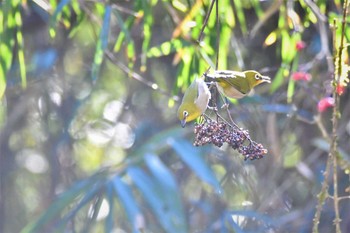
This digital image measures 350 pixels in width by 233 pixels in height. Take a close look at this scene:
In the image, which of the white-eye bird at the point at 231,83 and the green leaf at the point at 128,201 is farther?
the green leaf at the point at 128,201

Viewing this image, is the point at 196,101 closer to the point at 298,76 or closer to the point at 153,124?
the point at 298,76

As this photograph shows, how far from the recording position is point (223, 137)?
867 millimetres

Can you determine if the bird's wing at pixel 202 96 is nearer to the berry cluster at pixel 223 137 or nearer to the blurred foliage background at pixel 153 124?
the berry cluster at pixel 223 137

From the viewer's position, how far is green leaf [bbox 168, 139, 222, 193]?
169 centimetres

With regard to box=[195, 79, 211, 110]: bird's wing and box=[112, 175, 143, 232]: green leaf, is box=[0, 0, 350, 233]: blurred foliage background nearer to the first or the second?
box=[112, 175, 143, 232]: green leaf

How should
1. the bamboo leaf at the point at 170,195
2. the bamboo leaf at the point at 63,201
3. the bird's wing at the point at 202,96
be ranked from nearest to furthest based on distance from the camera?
1. the bird's wing at the point at 202,96
2. the bamboo leaf at the point at 170,195
3. the bamboo leaf at the point at 63,201

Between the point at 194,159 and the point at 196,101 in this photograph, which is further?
the point at 194,159

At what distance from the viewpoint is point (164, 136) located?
195 cm

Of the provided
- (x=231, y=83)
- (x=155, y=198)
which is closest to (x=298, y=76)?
(x=155, y=198)

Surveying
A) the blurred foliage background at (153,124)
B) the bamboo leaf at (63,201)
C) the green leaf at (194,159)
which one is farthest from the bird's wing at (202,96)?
the bamboo leaf at (63,201)

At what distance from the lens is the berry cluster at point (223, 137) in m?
0.86

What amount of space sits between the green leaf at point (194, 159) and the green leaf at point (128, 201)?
15cm

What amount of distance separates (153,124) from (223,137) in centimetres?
147

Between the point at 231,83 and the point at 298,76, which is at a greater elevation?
the point at 231,83
